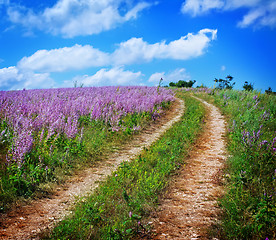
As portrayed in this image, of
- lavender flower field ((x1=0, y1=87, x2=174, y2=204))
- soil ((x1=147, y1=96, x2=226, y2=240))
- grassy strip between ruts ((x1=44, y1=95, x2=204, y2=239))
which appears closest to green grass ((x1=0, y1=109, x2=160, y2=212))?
lavender flower field ((x1=0, y1=87, x2=174, y2=204))

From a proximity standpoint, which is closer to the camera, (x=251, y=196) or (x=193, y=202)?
(x=251, y=196)

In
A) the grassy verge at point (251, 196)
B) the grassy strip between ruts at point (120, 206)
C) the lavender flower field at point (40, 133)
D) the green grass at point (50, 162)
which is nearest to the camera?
the grassy verge at point (251, 196)

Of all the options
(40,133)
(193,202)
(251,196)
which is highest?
(40,133)

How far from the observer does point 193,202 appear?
393 centimetres

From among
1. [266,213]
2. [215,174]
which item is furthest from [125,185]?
[266,213]

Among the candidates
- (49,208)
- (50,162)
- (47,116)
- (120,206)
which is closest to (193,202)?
(120,206)

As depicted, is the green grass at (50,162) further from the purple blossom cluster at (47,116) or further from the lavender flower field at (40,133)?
the purple blossom cluster at (47,116)

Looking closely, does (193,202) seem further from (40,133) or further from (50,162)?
(40,133)

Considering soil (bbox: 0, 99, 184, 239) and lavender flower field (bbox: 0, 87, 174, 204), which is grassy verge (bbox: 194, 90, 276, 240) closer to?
soil (bbox: 0, 99, 184, 239)

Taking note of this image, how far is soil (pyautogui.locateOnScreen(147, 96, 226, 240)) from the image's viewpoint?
10.2 ft

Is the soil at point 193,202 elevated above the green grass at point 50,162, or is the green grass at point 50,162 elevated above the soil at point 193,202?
the green grass at point 50,162

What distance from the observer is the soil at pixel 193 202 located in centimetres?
310

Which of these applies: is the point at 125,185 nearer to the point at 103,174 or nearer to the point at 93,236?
the point at 103,174

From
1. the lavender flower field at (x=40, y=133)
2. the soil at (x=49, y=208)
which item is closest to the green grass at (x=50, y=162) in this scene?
the lavender flower field at (x=40, y=133)
